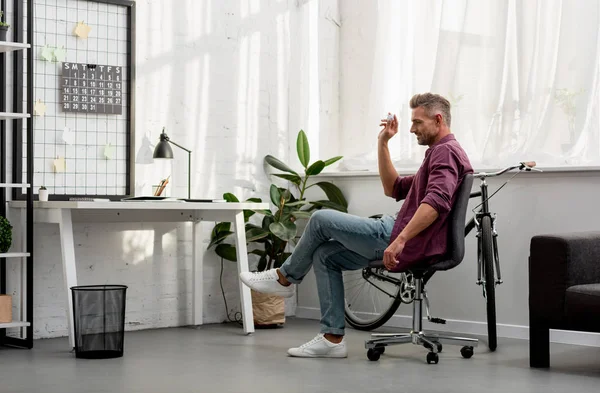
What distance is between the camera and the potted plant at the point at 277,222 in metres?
5.36

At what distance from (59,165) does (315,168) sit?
1.52m

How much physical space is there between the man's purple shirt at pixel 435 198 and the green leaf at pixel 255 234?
142 centimetres

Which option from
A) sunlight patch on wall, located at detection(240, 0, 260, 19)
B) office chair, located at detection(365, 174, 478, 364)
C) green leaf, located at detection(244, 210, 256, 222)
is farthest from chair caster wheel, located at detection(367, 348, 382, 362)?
sunlight patch on wall, located at detection(240, 0, 260, 19)

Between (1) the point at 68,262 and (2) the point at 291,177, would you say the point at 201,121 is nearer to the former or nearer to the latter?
(2) the point at 291,177

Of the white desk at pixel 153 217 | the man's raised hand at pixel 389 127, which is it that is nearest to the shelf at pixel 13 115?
the white desk at pixel 153 217

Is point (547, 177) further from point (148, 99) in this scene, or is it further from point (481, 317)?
point (148, 99)

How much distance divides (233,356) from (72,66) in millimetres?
1810

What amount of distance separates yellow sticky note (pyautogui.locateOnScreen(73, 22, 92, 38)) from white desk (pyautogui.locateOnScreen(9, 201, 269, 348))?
3.14ft

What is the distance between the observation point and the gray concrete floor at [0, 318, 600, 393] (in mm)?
3543

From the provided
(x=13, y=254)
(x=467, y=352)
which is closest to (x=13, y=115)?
(x=13, y=254)

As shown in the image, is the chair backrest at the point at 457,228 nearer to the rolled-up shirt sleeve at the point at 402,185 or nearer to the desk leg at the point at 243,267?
the rolled-up shirt sleeve at the point at 402,185

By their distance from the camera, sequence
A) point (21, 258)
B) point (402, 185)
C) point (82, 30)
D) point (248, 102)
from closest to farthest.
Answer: point (402, 185) < point (21, 258) < point (82, 30) < point (248, 102)

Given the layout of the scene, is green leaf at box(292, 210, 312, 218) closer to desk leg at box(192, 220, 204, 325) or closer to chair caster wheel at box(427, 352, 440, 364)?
desk leg at box(192, 220, 204, 325)

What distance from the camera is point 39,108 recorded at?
486 cm
